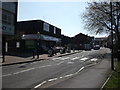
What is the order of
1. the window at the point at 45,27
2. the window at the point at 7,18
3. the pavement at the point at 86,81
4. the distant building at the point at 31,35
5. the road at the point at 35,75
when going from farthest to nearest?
the window at the point at 45,27, the distant building at the point at 31,35, the window at the point at 7,18, the road at the point at 35,75, the pavement at the point at 86,81

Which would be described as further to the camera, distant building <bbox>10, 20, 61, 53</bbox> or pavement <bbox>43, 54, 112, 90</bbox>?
distant building <bbox>10, 20, 61, 53</bbox>

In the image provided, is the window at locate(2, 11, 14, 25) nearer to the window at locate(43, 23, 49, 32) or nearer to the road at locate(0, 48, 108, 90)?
the road at locate(0, 48, 108, 90)

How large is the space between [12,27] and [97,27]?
59.7 feet

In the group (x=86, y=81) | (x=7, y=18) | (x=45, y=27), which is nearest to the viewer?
(x=86, y=81)

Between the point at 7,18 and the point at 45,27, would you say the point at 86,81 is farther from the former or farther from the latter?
the point at 45,27

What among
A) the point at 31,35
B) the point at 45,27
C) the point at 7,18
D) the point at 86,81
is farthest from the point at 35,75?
the point at 45,27

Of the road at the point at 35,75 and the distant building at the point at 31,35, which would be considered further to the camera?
the distant building at the point at 31,35

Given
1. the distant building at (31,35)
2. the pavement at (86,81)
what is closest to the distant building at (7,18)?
the distant building at (31,35)

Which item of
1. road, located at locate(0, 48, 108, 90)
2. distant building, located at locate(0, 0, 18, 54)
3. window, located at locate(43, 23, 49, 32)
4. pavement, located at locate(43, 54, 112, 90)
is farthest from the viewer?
window, located at locate(43, 23, 49, 32)

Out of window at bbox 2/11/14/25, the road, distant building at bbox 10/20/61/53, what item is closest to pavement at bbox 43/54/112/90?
the road

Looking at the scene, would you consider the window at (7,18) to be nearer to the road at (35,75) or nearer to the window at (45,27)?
the road at (35,75)

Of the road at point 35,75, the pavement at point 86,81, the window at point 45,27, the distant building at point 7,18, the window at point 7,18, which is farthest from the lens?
the window at point 45,27

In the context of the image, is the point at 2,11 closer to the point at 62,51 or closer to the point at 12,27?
the point at 12,27

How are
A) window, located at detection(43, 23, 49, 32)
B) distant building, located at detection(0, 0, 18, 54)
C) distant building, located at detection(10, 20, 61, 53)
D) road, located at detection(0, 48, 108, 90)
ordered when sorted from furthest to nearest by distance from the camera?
window, located at detection(43, 23, 49, 32) < distant building, located at detection(10, 20, 61, 53) < distant building, located at detection(0, 0, 18, 54) < road, located at detection(0, 48, 108, 90)
